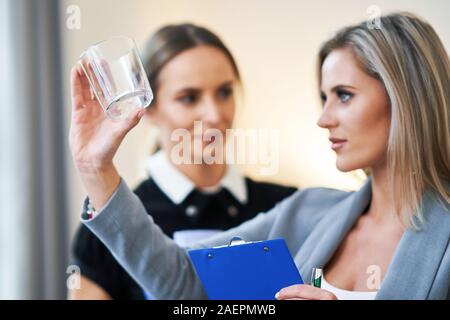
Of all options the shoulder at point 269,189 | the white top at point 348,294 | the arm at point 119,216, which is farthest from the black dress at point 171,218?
the white top at point 348,294

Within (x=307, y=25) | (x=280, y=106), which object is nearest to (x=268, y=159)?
(x=280, y=106)

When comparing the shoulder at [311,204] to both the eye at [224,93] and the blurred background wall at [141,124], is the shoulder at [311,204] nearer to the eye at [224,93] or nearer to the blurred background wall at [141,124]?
the blurred background wall at [141,124]

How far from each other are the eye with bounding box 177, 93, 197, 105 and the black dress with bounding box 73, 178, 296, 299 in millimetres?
153

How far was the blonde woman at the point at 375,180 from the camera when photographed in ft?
2.79

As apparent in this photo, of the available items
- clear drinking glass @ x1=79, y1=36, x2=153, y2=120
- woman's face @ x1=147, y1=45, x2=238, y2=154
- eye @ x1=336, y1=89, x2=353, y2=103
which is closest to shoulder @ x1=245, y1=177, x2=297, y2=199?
woman's face @ x1=147, y1=45, x2=238, y2=154

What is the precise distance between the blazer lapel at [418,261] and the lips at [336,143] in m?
A: 0.14

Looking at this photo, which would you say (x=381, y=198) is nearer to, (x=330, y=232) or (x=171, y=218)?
(x=330, y=232)

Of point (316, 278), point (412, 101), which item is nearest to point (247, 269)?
point (316, 278)

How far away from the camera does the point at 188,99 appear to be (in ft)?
3.56

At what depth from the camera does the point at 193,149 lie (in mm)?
1069

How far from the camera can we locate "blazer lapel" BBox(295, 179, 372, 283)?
35.8 inches

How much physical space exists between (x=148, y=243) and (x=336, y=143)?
0.95 feet

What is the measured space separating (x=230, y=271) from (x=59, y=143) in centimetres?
43
